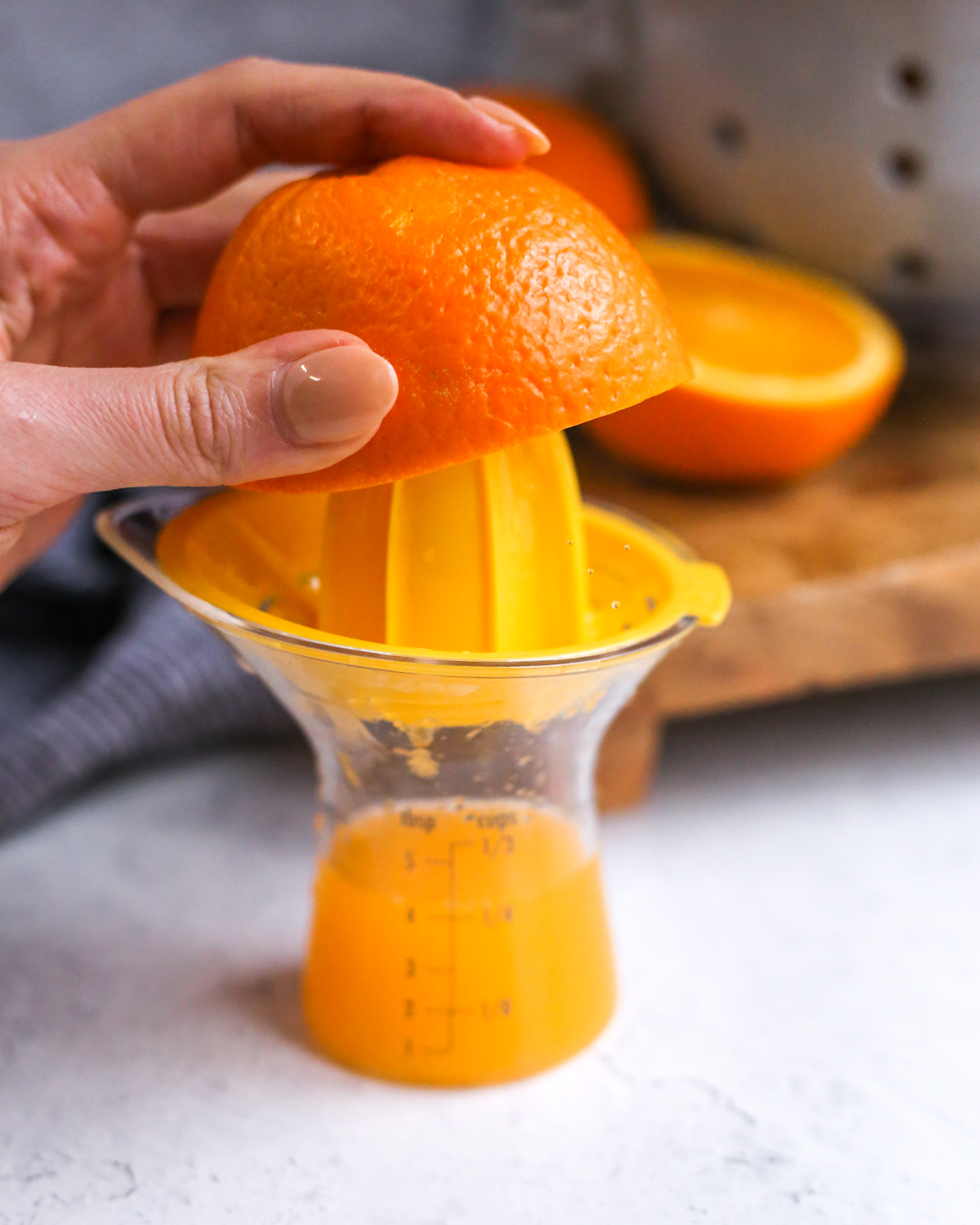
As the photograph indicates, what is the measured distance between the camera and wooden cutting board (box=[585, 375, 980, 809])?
26.8 inches

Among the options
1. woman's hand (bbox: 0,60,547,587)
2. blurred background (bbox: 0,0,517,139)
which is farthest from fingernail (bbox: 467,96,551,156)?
blurred background (bbox: 0,0,517,139)

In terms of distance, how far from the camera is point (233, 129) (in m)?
0.58

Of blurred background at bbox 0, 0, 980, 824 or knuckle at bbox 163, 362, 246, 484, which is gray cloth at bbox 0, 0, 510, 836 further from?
knuckle at bbox 163, 362, 246, 484

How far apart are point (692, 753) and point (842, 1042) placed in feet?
0.83

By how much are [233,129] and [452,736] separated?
0.31 meters

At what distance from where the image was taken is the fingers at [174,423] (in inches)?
15.7

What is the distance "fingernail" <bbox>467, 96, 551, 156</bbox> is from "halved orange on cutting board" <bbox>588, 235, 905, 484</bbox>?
0.25 m

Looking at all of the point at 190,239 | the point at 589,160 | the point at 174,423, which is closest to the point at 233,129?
the point at 190,239

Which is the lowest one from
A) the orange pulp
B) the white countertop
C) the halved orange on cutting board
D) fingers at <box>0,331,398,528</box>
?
the white countertop

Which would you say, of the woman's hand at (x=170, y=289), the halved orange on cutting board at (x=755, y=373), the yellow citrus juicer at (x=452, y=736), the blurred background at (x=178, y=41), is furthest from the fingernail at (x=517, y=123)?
the blurred background at (x=178, y=41)

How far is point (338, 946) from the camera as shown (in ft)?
1.67

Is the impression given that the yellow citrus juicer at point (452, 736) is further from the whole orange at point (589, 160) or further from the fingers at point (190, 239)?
the whole orange at point (589, 160)

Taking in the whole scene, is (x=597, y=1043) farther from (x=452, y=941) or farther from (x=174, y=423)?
(x=174, y=423)

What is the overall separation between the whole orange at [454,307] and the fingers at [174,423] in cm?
1
